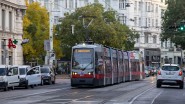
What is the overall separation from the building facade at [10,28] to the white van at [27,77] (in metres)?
10.4

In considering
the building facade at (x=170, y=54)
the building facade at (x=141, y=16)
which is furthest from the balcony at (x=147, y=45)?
the building facade at (x=170, y=54)

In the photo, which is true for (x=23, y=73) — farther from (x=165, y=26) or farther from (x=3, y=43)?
(x=165, y=26)

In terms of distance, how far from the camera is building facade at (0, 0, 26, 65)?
56.4 meters

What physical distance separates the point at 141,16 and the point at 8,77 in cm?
6670

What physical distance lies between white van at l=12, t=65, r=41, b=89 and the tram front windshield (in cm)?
459

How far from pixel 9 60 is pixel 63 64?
34.5 metres

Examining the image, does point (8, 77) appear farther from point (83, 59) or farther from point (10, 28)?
point (10, 28)

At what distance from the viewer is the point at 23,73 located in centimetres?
4147

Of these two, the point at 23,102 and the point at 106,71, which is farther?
the point at 106,71

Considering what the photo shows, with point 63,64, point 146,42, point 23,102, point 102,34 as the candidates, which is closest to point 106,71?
point 23,102

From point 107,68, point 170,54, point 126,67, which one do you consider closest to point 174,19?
point 126,67

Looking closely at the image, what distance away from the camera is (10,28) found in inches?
2330

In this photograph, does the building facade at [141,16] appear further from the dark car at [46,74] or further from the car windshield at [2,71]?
the car windshield at [2,71]

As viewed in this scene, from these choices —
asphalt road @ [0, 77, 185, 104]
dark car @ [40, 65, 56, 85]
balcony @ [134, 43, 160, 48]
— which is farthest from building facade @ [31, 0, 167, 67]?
asphalt road @ [0, 77, 185, 104]
